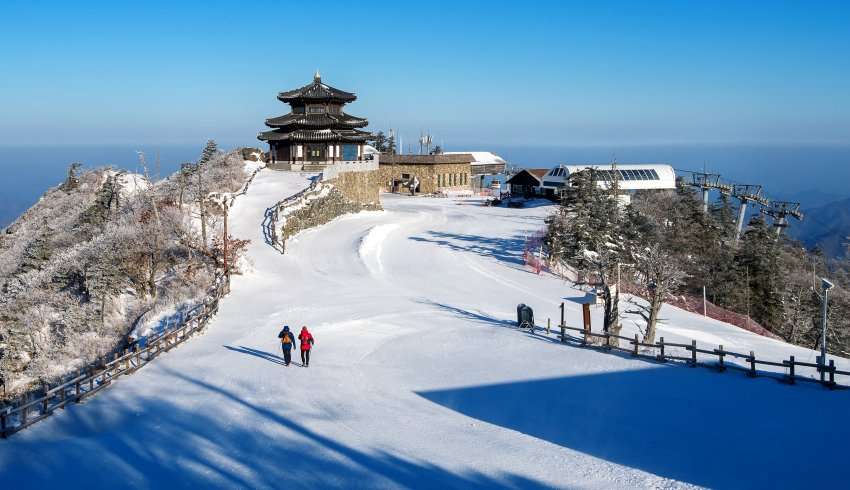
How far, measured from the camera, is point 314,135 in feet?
174

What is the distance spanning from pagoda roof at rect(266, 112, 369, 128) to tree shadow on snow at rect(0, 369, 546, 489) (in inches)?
1573

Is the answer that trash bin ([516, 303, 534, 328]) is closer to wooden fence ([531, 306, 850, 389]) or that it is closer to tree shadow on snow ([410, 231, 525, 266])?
wooden fence ([531, 306, 850, 389])

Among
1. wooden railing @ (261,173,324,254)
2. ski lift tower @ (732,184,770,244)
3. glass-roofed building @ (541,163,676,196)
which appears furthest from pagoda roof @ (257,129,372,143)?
ski lift tower @ (732,184,770,244)

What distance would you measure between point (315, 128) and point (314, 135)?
891 millimetres

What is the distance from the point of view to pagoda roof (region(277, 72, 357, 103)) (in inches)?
2117

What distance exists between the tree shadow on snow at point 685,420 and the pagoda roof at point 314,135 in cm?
3878

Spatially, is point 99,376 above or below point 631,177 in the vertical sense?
below

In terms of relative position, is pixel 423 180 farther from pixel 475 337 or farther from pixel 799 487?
pixel 799 487

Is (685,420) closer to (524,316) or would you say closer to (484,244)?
(524,316)

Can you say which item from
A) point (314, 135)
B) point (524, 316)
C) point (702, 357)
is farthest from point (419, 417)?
point (314, 135)

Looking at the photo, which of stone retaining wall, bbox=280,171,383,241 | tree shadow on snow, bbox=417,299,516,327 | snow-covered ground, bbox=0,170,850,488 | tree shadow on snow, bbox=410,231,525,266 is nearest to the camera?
snow-covered ground, bbox=0,170,850,488

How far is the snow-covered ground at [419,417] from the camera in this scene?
40.5 feet

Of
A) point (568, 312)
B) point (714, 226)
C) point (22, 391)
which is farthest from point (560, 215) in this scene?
point (22, 391)

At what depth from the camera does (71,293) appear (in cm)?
2862
